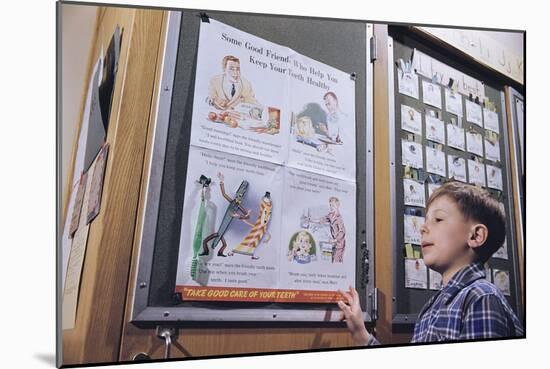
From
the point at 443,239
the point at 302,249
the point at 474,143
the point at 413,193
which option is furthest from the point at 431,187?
the point at 302,249

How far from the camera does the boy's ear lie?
8.76ft

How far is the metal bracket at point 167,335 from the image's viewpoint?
78.4 inches

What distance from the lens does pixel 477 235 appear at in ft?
8.84

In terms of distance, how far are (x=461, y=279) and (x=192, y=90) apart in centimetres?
125

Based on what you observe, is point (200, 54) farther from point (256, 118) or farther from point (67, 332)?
point (67, 332)

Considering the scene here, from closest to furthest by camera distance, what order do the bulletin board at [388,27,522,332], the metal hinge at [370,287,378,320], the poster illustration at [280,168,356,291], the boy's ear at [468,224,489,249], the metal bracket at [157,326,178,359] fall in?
1. the metal bracket at [157,326,178,359]
2. the poster illustration at [280,168,356,291]
3. the metal hinge at [370,287,378,320]
4. the bulletin board at [388,27,522,332]
5. the boy's ear at [468,224,489,249]

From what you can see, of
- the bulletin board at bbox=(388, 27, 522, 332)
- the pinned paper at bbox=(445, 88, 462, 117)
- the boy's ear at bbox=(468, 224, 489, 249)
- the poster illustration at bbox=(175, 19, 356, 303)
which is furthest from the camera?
the pinned paper at bbox=(445, 88, 462, 117)

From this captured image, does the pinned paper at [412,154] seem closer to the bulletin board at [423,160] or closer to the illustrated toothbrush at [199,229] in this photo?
the bulletin board at [423,160]

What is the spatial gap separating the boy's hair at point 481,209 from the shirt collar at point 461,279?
0.05 m

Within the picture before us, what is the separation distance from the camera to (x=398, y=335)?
8.29 feet

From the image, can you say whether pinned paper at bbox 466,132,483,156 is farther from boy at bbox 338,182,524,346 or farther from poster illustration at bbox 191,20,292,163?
poster illustration at bbox 191,20,292,163

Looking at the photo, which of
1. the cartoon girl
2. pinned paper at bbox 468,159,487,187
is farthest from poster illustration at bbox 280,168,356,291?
pinned paper at bbox 468,159,487,187

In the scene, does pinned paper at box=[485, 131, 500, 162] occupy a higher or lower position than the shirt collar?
higher

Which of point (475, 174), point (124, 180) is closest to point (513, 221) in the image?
point (475, 174)
